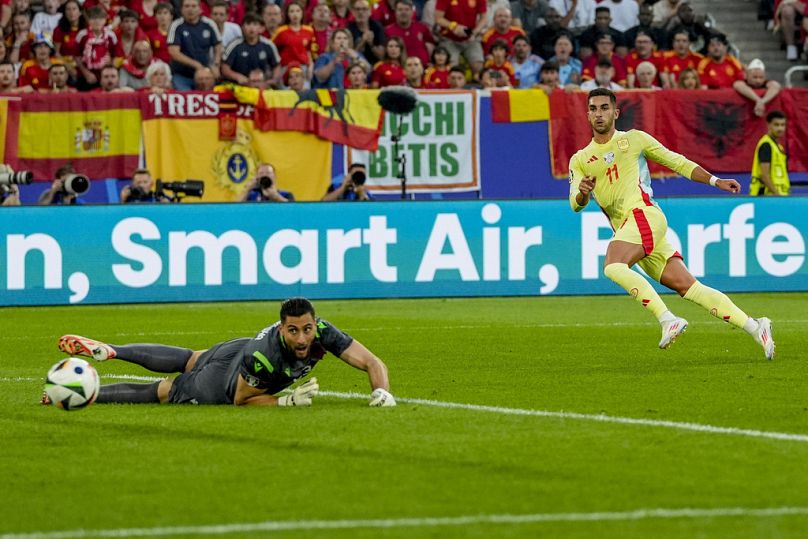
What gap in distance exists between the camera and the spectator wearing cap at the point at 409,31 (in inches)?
A: 965

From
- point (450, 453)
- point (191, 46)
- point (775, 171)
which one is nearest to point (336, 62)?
point (191, 46)

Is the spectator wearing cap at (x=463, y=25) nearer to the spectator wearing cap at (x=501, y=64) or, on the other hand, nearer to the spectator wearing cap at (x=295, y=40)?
the spectator wearing cap at (x=501, y=64)

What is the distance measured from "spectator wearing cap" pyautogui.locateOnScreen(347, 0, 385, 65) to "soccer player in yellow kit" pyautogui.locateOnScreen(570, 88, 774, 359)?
11.5 metres

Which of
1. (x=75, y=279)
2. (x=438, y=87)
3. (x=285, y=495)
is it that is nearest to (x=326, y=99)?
(x=438, y=87)

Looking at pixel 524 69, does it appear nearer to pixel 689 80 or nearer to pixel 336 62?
pixel 689 80

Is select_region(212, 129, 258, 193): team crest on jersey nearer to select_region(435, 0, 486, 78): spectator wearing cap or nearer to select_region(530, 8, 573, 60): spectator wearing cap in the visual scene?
select_region(435, 0, 486, 78): spectator wearing cap

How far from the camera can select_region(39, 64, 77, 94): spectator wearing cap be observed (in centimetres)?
2219

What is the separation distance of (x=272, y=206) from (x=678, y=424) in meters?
→ 10.5

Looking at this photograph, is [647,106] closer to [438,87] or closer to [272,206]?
[438,87]

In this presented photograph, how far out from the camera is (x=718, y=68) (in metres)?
25.2

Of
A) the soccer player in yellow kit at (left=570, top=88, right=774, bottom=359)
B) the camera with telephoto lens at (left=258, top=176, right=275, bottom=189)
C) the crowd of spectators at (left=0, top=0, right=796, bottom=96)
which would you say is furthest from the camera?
the crowd of spectators at (left=0, top=0, right=796, bottom=96)

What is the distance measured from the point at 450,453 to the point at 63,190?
12570mm

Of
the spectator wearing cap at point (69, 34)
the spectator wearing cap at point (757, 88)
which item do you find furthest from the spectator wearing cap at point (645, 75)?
the spectator wearing cap at point (69, 34)

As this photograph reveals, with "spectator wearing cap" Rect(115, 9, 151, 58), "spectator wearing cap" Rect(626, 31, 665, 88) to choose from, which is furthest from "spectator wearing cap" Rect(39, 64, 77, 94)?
"spectator wearing cap" Rect(626, 31, 665, 88)
